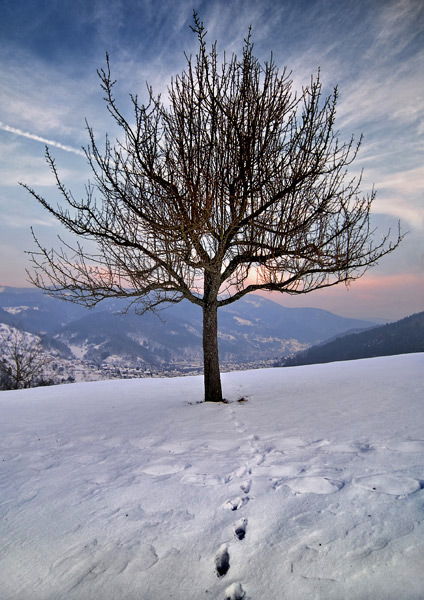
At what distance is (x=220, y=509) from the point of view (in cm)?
257

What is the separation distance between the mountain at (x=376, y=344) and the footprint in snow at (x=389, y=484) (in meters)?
101

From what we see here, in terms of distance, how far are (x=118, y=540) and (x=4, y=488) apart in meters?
1.82

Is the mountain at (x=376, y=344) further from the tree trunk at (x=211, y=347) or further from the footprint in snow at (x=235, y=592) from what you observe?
the footprint in snow at (x=235, y=592)

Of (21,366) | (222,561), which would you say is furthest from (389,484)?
(21,366)

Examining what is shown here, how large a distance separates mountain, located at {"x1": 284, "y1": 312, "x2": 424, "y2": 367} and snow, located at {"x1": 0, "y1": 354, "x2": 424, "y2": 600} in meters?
99.8

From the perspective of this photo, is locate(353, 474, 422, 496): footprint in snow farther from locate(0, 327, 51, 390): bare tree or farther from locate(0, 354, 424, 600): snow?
locate(0, 327, 51, 390): bare tree

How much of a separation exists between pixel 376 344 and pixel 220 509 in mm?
129980

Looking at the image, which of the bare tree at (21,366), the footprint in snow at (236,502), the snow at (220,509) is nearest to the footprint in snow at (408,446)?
the snow at (220,509)

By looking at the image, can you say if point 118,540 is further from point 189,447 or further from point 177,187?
point 177,187

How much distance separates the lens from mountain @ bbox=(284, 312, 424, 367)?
10494 centimetres

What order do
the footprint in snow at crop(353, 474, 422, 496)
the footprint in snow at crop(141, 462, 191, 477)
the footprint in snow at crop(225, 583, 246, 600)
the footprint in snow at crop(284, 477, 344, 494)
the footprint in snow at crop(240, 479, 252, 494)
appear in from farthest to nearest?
1. the footprint in snow at crop(141, 462, 191, 477)
2. the footprint in snow at crop(240, 479, 252, 494)
3. the footprint in snow at crop(284, 477, 344, 494)
4. the footprint in snow at crop(353, 474, 422, 496)
5. the footprint in snow at crop(225, 583, 246, 600)

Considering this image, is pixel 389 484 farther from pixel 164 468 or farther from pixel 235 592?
pixel 164 468

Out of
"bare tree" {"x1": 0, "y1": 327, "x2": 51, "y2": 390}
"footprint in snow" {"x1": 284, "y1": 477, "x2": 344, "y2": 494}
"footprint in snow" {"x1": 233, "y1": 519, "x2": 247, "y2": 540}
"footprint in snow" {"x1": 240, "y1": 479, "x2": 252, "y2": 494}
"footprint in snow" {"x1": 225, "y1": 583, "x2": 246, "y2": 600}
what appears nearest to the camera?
"footprint in snow" {"x1": 225, "y1": 583, "x2": 246, "y2": 600}

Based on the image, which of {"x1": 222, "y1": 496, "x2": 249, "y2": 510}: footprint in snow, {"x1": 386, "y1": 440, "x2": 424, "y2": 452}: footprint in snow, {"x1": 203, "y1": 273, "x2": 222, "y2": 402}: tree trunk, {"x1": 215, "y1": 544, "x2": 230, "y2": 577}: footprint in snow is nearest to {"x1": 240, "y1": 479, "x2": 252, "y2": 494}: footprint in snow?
{"x1": 222, "y1": 496, "x2": 249, "y2": 510}: footprint in snow
